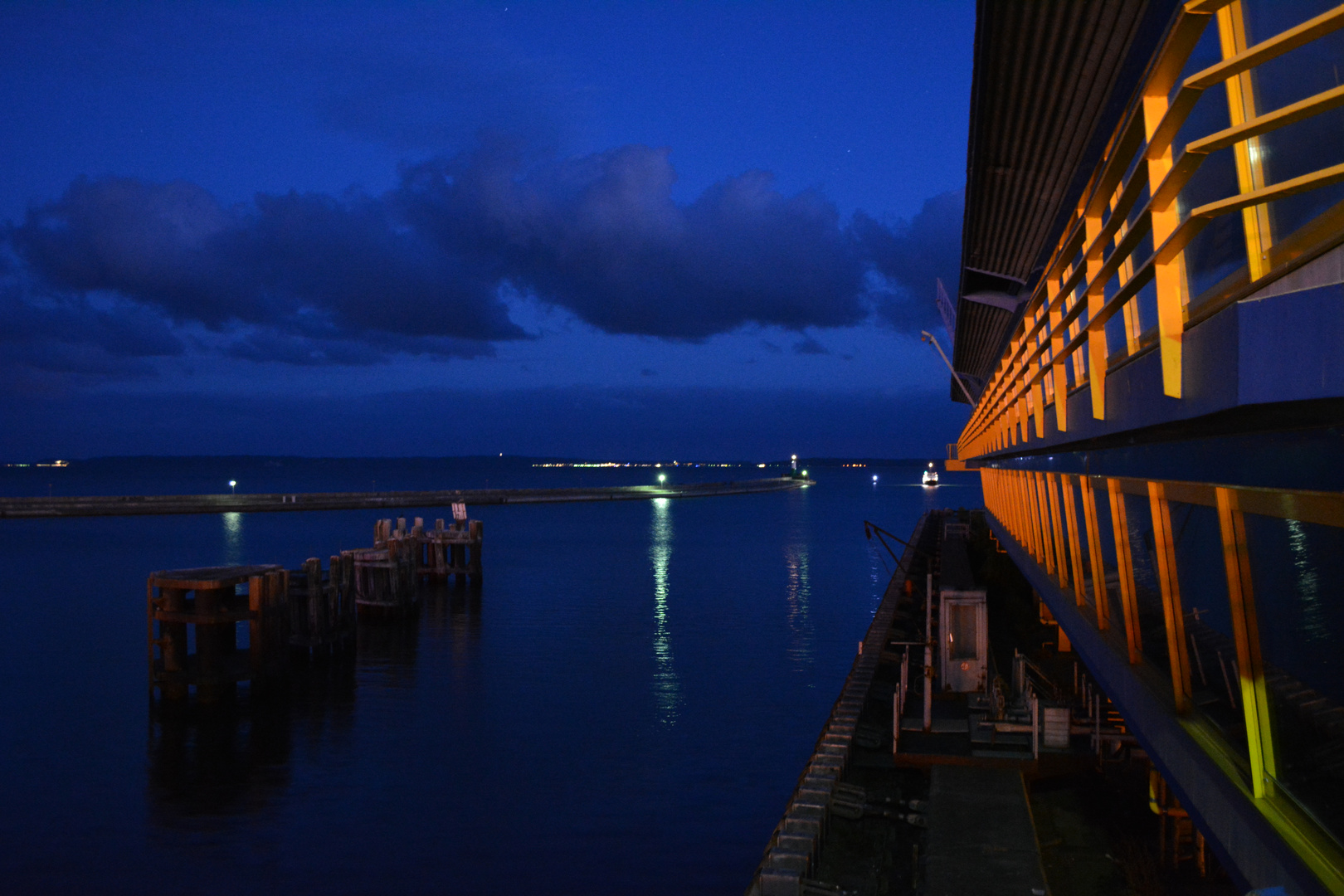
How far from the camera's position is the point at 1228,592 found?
13.2 feet

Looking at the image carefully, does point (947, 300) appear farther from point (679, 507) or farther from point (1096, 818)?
point (679, 507)

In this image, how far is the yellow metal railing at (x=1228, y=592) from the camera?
127 inches

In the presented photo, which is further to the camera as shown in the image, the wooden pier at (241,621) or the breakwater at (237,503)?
the breakwater at (237,503)

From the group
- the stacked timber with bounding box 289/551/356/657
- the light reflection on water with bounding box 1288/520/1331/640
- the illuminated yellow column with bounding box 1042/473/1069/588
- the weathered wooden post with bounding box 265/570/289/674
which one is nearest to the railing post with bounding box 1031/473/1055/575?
the illuminated yellow column with bounding box 1042/473/1069/588

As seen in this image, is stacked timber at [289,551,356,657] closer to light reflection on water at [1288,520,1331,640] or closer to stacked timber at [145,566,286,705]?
stacked timber at [145,566,286,705]

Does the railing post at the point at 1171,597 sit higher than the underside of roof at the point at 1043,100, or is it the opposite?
the underside of roof at the point at 1043,100

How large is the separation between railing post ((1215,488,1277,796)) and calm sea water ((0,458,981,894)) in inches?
375

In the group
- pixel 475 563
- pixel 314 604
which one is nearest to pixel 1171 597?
pixel 314 604

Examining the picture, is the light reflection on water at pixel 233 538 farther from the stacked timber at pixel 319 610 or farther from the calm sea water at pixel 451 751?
the stacked timber at pixel 319 610

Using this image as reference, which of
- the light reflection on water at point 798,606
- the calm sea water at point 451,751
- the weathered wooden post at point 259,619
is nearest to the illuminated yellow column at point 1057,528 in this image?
the calm sea water at point 451,751

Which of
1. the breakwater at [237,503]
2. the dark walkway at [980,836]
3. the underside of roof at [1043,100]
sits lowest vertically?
the dark walkway at [980,836]

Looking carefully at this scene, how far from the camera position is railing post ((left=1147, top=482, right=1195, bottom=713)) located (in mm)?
5000

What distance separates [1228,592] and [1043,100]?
6808 mm

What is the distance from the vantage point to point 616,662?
2433 cm
